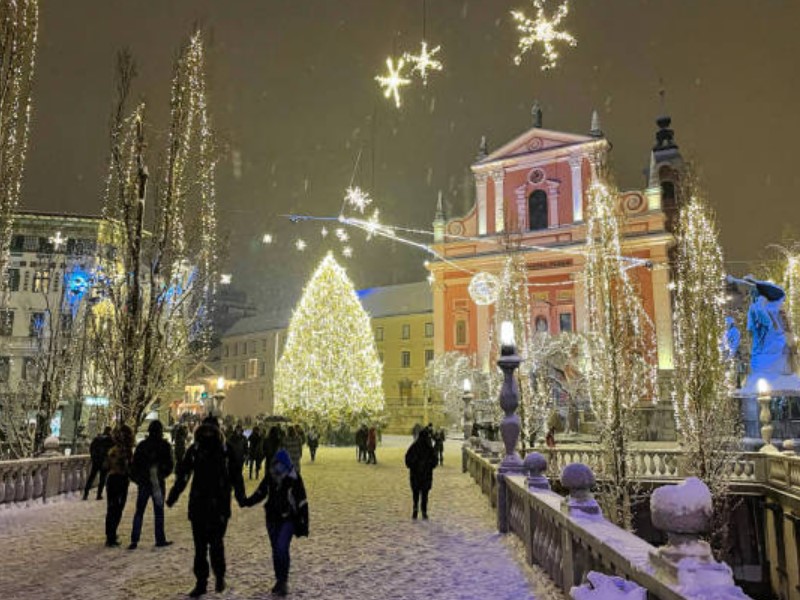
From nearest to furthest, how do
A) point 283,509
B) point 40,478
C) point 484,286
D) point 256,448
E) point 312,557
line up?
point 283,509 < point 312,557 < point 40,478 < point 256,448 < point 484,286

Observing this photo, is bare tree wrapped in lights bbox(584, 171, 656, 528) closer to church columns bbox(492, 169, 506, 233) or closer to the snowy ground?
the snowy ground

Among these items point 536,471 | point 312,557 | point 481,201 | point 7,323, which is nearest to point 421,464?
point 536,471

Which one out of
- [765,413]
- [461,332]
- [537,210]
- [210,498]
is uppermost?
[537,210]

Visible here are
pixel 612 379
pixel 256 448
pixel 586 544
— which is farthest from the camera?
pixel 256 448

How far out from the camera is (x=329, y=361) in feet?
113

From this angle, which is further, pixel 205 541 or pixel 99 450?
pixel 99 450

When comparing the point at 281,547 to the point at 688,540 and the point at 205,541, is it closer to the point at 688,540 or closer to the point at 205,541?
the point at 205,541

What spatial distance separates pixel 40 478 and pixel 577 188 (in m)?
38.1

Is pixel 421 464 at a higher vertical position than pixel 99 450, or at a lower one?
lower

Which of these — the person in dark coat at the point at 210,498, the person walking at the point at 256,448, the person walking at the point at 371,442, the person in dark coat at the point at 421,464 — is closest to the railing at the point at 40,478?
the person walking at the point at 256,448

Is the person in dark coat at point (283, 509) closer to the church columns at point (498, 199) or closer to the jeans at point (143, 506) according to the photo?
the jeans at point (143, 506)

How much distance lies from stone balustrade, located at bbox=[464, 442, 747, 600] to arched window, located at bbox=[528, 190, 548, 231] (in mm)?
37223

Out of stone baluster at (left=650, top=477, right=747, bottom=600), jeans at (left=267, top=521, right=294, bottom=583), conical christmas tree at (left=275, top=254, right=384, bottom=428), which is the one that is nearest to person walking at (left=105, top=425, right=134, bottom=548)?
jeans at (left=267, top=521, right=294, bottom=583)

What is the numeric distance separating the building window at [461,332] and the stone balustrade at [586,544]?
36518 mm
